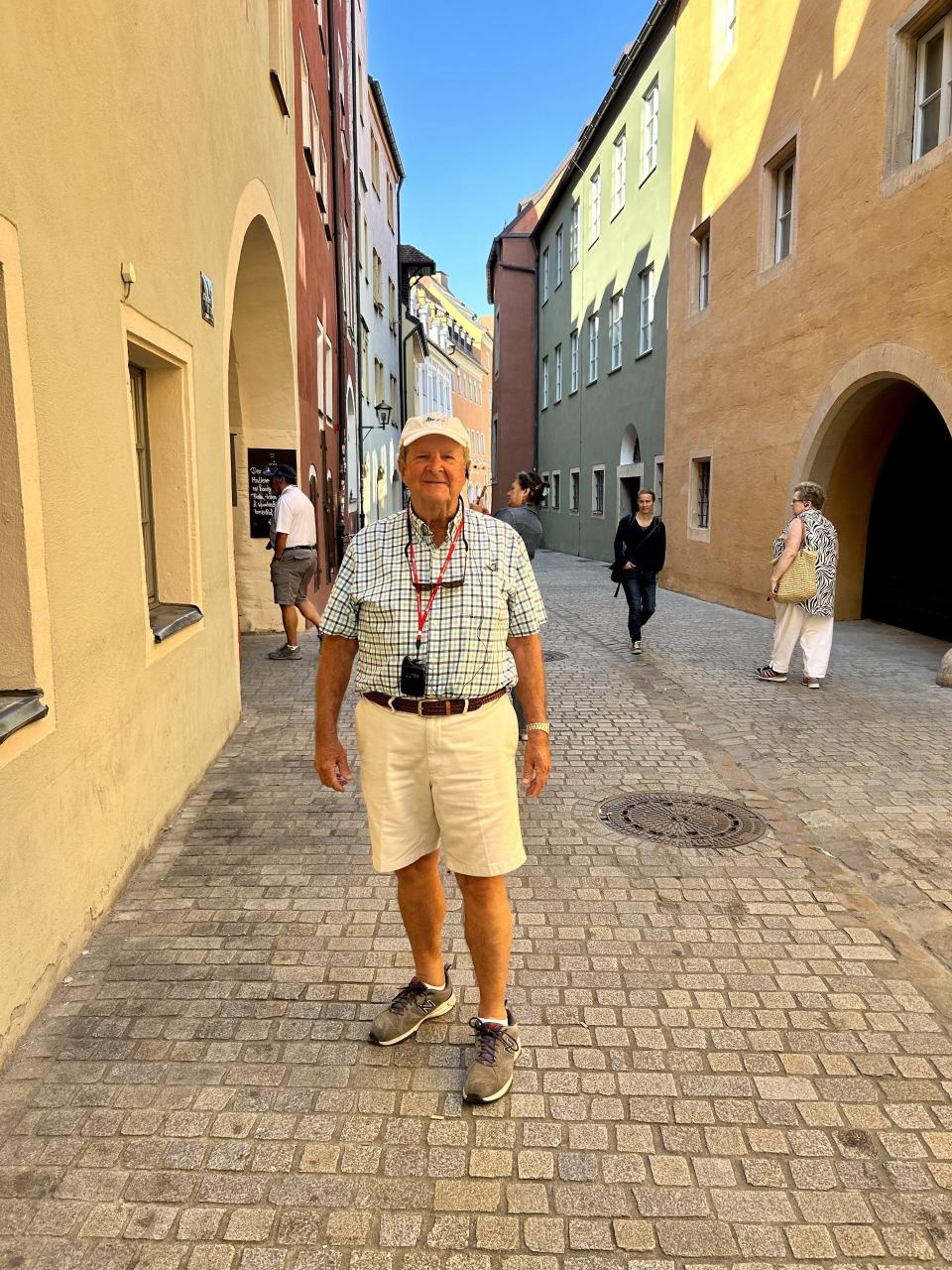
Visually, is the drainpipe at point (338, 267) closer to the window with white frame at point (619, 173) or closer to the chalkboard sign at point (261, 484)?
the chalkboard sign at point (261, 484)

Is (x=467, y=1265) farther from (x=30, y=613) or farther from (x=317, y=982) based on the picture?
(x=30, y=613)

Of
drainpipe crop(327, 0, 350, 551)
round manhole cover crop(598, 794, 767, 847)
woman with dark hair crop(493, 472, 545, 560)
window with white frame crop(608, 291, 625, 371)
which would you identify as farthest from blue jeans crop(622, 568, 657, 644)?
window with white frame crop(608, 291, 625, 371)

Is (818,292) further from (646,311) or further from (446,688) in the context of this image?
(446,688)

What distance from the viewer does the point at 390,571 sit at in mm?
2631

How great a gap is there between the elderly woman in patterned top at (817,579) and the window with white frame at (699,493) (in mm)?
7698

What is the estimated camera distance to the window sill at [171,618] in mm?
4659

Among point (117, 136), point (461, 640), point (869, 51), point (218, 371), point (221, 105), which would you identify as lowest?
point (461, 640)

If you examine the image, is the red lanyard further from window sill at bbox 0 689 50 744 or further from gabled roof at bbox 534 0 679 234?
gabled roof at bbox 534 0 679 234

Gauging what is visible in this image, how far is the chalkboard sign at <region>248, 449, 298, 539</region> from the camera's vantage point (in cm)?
1052

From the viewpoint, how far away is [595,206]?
24.5 metres

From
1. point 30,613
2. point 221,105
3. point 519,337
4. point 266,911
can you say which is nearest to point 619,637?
point 221,105

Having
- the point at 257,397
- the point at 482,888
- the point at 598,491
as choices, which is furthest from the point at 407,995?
the point at 598,491

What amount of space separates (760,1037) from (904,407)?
10.0 metres

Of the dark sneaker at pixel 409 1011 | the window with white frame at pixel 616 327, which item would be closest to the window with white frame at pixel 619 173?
the window with white frame at pixel 616 327
